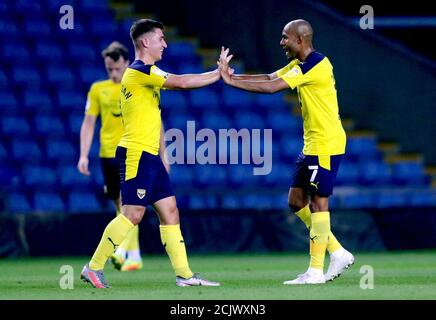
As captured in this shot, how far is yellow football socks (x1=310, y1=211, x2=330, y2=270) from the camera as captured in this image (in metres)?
8.87

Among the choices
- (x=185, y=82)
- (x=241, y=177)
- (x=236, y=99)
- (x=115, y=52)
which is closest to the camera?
(x=185, y=82)

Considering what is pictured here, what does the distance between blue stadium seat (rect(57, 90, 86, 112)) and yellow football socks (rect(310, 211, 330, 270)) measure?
7.01m

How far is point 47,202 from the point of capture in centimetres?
1449

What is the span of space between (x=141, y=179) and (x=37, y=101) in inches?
280

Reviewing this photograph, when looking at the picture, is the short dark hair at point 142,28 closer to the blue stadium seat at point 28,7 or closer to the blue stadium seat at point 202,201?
the blue stadium seat at point 202,201

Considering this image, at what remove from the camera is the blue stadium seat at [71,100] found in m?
15.4

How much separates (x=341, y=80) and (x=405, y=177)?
5.34 feet

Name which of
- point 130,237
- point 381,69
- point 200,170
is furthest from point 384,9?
point 130,237

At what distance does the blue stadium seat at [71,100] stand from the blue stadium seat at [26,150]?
773mm

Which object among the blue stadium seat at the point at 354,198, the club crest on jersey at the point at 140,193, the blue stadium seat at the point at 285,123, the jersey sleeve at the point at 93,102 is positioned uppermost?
the jersey sleeve at the point at 93,102

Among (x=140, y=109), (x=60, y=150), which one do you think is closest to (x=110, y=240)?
(x=140, y=109)

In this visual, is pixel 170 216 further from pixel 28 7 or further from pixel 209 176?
pixel 28 7

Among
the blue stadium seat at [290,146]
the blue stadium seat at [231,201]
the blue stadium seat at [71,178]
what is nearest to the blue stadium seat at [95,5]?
the blue stadium seat at [71,178]

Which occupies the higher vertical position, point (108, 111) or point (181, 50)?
point (181, 50)
